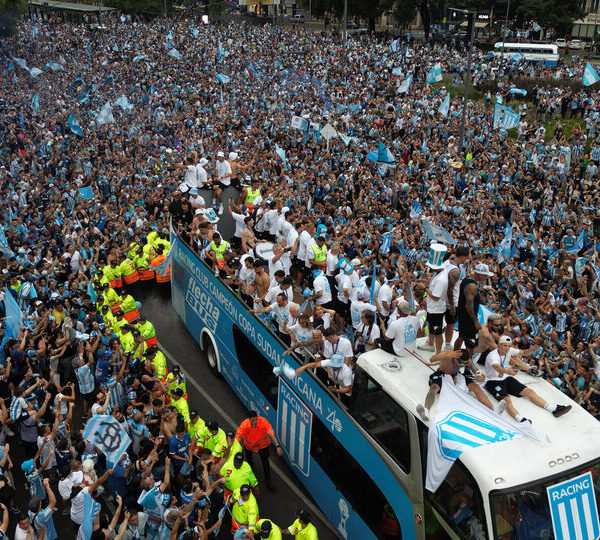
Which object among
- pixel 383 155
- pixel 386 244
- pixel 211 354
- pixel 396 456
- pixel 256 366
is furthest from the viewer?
pixel 383 155

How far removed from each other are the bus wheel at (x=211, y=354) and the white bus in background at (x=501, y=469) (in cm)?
549

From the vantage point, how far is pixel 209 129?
27.5 metres

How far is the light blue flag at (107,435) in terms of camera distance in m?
7.84

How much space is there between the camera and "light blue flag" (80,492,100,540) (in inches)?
279

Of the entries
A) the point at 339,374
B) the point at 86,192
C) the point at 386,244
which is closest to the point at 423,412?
the point at 339,374

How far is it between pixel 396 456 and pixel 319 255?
561 cm

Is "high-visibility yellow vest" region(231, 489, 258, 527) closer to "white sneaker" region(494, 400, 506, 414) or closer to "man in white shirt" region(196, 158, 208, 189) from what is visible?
"white sneaker" region(494, 400, 506, 414)

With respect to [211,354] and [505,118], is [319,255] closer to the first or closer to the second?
[211,354]

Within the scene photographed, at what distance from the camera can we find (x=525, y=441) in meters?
6.19

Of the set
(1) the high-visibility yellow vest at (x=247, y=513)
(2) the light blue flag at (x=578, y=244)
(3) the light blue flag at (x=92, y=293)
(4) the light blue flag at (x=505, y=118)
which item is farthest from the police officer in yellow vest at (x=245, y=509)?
(4) the light blue flag at (x=505, y=118)

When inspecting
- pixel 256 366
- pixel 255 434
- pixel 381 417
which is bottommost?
pixel 255 434

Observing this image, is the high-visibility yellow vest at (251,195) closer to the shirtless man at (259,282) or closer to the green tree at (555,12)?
the shirtless man at (259,282)

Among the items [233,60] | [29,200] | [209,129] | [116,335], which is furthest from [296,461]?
[233,60]

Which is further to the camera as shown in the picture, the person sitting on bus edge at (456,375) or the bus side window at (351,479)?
the bus side window at (351,479)
